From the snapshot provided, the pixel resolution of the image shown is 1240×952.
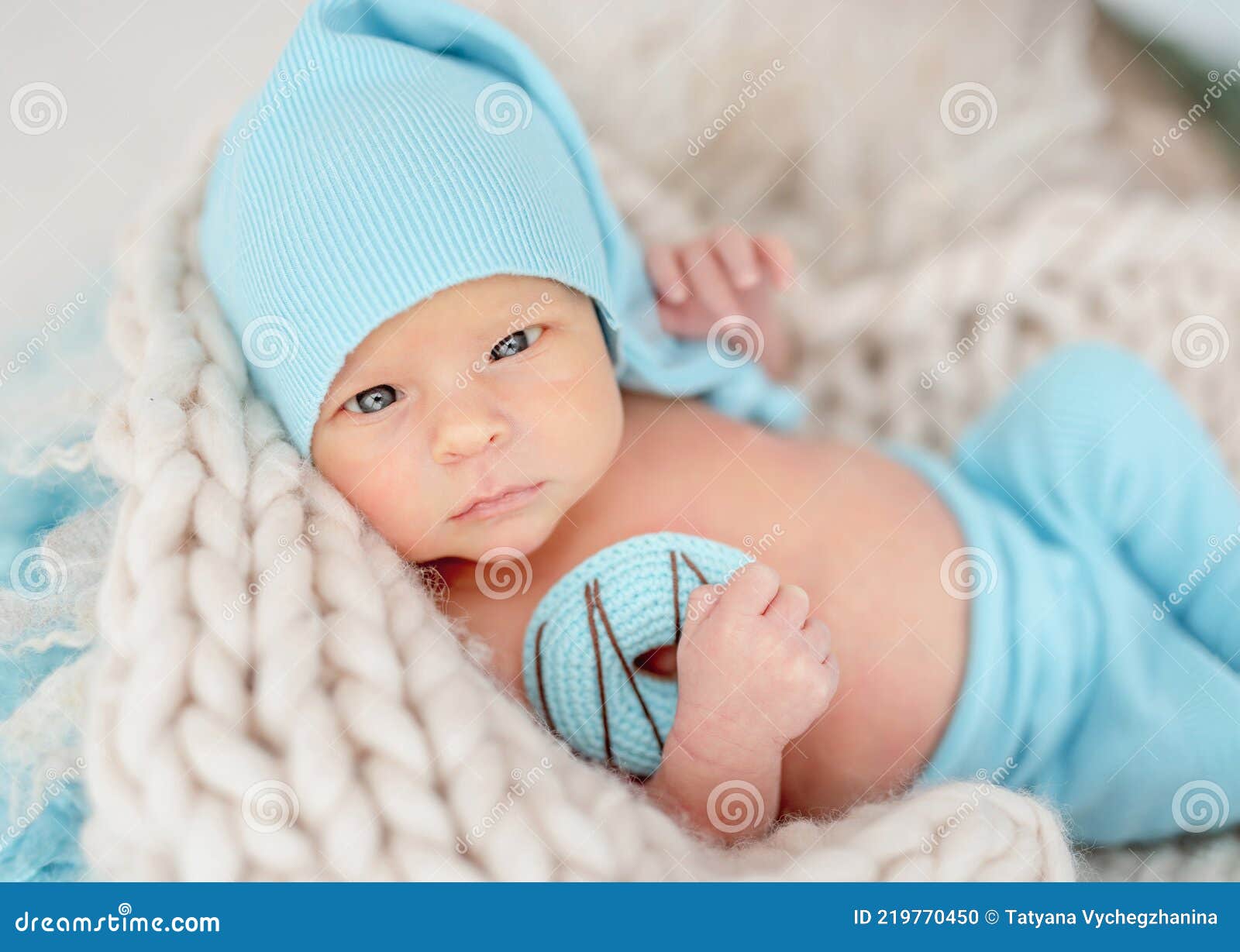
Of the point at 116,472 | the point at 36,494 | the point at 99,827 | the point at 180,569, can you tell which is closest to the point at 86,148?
the point at 36,494

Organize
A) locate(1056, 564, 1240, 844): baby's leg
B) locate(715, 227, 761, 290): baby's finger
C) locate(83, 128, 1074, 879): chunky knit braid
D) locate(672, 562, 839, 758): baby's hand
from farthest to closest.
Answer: locate(715, 227, 761, 290): baby's finger → locate(1056, 564, 1240, 844): baby's leg → locate(672, 562, 839, 758): baby's hand → locate(83, 128, 1074, 879): chunky knit braid

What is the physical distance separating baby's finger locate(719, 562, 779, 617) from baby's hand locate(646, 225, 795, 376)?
43cm

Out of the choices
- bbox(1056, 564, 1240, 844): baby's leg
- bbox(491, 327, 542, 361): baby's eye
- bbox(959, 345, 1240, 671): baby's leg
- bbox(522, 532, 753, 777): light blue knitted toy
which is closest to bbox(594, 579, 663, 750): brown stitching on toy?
bbox(522, 532, 753, 777): light blue knitted toy

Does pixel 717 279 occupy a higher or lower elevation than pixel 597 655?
higher

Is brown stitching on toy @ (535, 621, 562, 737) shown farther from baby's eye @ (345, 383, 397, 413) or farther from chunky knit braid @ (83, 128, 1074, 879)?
baby's eye @ (345, 383, 397, 413)

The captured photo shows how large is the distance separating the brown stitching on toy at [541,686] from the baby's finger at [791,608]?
0.78 ft

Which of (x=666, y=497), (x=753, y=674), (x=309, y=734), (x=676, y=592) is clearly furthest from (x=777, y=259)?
(x=309, y=734)

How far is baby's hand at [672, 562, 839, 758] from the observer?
935 mm

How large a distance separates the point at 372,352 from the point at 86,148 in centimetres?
65

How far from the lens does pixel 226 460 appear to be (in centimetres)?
93

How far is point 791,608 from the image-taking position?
96cm

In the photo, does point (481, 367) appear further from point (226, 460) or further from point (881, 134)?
point (881, 134)

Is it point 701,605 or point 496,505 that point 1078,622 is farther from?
point 496,505

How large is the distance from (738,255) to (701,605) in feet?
1.59
